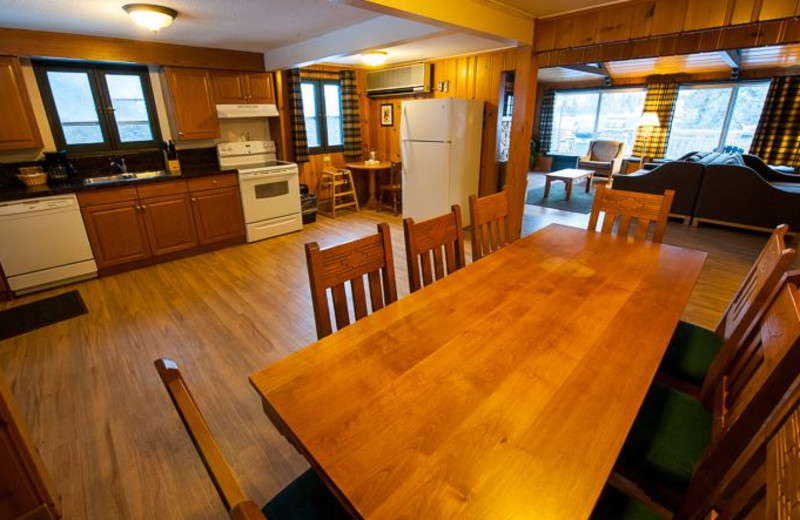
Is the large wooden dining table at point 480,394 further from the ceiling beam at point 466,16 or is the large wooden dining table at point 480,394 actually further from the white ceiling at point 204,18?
the white ceiling at point 204,18

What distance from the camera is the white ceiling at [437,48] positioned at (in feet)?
12.5

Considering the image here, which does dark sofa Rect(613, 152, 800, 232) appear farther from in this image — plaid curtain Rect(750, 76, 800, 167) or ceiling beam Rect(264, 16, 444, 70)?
ceiling beam Rect(264, 16, 444, 70)

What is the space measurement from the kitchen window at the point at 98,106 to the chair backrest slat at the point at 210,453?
4347mm

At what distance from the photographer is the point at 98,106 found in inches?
149

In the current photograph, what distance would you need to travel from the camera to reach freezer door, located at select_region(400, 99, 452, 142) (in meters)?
4.38

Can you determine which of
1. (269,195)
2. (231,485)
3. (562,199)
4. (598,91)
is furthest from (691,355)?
(598,91)

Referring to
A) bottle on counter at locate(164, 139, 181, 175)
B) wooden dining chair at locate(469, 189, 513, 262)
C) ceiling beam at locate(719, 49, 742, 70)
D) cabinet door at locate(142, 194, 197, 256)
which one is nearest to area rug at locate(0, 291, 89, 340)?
cabinet door at locate(142, 194, 197, 256)

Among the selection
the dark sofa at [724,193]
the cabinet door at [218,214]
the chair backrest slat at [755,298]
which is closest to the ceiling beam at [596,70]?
the dark sofa at [724,193]

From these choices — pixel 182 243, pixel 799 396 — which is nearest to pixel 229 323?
pixel 182 243

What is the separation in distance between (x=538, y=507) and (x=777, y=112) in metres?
9.04

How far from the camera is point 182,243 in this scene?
13.2ft

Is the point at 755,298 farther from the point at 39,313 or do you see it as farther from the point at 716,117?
the point at 716,117

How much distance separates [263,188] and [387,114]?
2.54m

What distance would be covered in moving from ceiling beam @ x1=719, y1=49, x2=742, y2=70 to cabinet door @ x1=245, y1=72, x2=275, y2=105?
21.6ft
